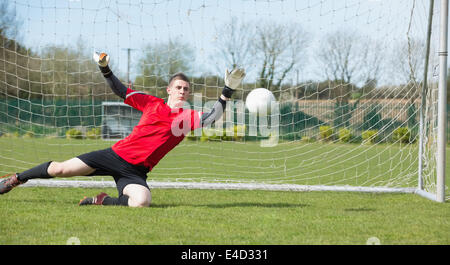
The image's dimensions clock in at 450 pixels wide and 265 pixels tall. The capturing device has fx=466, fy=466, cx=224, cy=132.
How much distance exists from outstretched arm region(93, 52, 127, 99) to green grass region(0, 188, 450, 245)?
1.29 meters

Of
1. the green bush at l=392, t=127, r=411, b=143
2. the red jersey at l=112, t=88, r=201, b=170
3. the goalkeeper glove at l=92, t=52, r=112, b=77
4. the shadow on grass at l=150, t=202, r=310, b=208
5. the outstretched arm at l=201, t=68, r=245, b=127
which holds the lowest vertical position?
the shadow on grass at l=150, t=202, r=310, b=208

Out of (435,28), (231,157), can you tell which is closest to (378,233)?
(435,28)

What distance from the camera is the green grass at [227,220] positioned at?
3602mm

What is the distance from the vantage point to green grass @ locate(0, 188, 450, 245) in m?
3.60

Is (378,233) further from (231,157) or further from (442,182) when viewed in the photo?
(231,157)

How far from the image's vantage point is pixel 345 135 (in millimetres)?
9336

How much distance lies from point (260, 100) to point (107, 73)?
5840 millimetres

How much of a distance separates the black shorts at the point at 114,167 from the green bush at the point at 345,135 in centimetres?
537

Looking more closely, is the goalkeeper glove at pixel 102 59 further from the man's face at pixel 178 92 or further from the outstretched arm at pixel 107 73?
the man's face at pixel 178 92

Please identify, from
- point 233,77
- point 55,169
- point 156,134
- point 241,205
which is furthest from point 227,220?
point 55,169

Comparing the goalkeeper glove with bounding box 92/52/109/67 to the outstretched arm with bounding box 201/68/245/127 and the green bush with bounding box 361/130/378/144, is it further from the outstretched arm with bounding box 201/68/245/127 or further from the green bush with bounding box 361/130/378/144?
the green bush with bounding box 361/130/378/144

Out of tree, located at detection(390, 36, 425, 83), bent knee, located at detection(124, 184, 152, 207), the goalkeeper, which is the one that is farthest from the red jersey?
tree, located at detection(390, 36, 425, 83)

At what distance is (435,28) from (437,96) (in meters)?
0.89

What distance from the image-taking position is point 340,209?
5109mm
